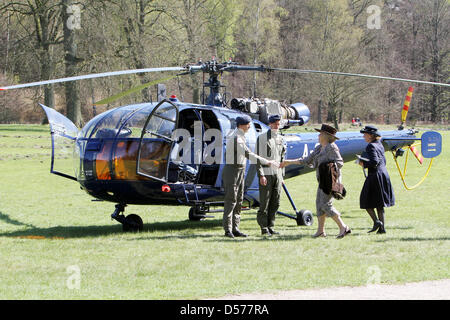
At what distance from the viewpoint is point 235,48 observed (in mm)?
45719

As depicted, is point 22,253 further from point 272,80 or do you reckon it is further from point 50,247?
point 272,80

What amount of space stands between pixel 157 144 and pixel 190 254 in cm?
227

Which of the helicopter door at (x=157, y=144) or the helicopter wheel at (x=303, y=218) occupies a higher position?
the helicopter door at (x=157, y=144)

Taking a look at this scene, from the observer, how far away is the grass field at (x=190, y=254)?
21.9 ft

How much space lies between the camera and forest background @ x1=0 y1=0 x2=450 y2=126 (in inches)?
1265

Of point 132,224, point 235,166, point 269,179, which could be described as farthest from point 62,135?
point 269,179

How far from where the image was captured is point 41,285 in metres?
6.71

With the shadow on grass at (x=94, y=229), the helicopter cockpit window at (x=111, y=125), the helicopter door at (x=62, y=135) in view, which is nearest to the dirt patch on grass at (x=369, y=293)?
the shadow on grass at (x=94, y=229)

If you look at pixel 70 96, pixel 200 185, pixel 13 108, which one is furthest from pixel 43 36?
pixel 200 185

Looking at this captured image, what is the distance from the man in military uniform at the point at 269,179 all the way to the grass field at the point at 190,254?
12.8 inches

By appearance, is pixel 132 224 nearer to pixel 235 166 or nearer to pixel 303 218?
pixel 235 166

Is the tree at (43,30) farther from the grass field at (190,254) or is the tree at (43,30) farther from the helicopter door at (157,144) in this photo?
the helicopter door at (157,144)

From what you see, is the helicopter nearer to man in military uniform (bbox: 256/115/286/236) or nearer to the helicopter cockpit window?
the helicopter cockpit window
